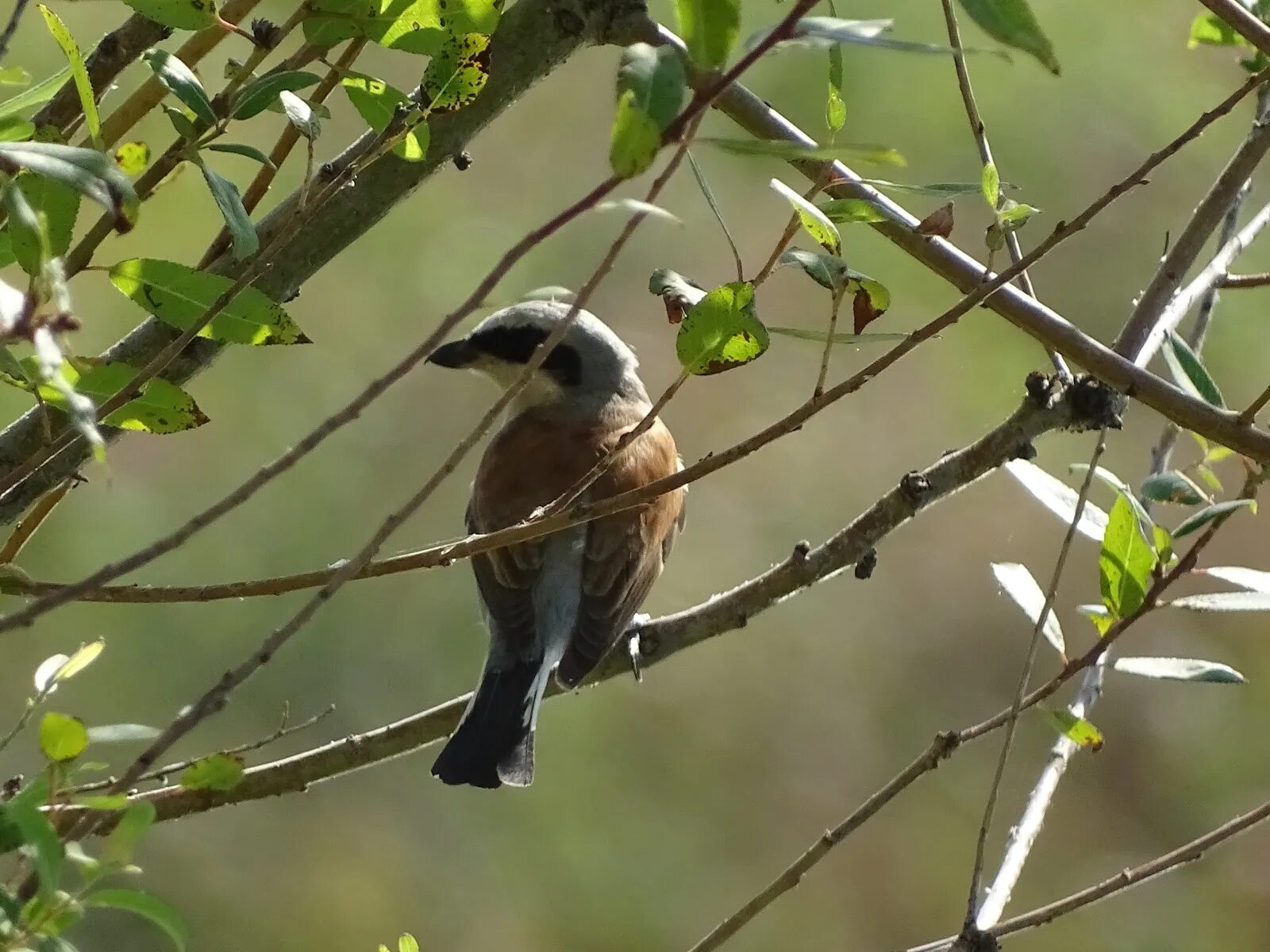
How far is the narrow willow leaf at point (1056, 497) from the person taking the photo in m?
1.35

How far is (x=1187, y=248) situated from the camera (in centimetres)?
139

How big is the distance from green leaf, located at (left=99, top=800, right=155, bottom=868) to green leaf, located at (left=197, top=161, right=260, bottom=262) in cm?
37

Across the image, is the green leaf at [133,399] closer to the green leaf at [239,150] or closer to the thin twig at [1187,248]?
the green leaf at [239,150]

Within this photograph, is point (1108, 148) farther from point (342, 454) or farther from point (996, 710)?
point (342, 454)

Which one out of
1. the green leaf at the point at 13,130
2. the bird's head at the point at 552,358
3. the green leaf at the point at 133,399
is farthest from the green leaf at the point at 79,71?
the bird's head at the point at 552,358

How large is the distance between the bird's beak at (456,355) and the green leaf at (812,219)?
5.23 feet

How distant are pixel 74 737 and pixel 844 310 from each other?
367cm

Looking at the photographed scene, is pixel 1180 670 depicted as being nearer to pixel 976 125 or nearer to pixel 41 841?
pixel 976 125

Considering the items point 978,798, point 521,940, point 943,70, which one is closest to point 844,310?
point 943,70

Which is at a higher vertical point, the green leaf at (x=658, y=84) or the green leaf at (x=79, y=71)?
the green leaf at (x=658, y=84)

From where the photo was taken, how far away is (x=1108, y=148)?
173 inches

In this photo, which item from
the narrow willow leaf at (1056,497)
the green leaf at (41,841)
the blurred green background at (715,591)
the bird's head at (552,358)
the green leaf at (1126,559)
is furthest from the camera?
the blurred green background at (715,591)

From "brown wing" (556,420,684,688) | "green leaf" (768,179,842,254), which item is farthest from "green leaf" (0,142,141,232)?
"brown wing" (556,420,684,688)

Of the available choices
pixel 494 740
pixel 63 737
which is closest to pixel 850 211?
pixel 63 737
